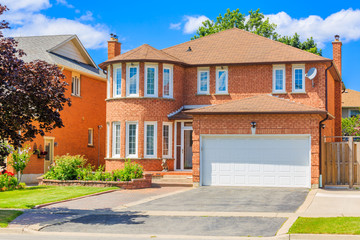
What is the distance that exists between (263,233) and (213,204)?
5154mm

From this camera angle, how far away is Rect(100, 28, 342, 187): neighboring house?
878 inches

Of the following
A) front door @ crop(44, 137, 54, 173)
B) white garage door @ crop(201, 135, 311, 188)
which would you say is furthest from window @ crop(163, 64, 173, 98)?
front door @ crop(44, 137, 54, 173)

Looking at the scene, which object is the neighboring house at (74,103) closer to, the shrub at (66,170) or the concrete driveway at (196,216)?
the shrub at (66,170)

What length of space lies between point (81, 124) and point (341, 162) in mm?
16103

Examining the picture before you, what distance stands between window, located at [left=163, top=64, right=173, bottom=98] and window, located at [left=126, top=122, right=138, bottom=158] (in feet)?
7.82

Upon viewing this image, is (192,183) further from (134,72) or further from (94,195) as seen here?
(134,72)

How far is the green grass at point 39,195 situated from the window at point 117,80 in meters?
6.87

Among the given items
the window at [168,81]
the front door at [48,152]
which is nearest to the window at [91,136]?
the front door at [48,152]

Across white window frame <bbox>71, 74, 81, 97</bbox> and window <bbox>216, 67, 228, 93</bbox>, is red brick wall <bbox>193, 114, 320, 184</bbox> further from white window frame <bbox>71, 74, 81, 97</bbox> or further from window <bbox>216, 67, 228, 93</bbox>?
white window frame <bbox>71, 74, 81, 97</bbox>

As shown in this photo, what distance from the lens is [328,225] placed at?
11820 mm

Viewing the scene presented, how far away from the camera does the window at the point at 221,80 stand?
2712 cm

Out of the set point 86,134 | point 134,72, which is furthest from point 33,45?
point 134,72

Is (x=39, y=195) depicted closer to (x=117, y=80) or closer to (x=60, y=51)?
(x=117, y=80)

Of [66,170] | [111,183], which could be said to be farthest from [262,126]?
[66,170]
